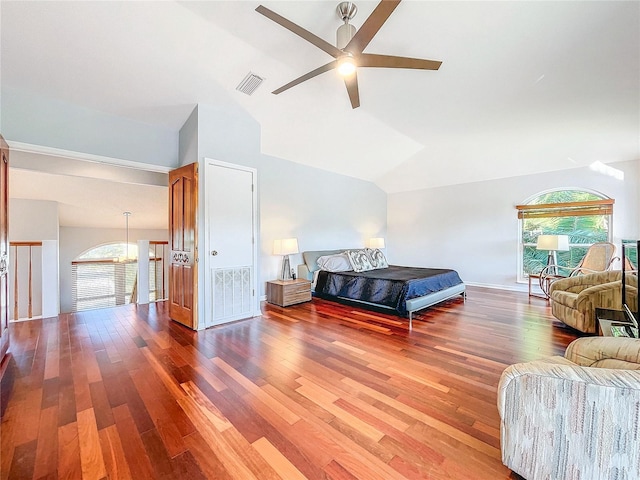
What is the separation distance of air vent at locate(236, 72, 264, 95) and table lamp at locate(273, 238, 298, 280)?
2.35m

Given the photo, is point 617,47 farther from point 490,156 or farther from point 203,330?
point 203,330

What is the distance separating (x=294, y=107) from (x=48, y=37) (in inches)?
102

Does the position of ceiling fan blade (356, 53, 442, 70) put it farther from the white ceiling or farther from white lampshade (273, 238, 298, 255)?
white lampshade (273, 238, 298, 255)

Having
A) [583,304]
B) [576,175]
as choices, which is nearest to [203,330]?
[583,304]

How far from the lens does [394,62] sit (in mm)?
2363

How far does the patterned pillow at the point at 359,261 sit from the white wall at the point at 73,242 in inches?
238

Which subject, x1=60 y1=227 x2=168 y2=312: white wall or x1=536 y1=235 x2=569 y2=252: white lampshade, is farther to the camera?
x1=60 y1=227 x2=168 y2=312: white wall

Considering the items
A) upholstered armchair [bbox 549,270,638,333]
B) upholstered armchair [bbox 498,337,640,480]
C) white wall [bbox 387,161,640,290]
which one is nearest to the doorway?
upholstered armchair [bbox 498,337,640,480]

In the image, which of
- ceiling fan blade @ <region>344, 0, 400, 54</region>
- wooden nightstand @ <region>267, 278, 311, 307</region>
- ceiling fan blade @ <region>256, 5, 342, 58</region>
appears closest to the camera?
ceiling fan blade @ <region>344, 0, 400, 54</region>

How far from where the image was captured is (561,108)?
12.0 ft

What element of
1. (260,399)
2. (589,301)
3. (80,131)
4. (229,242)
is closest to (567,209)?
(589,301)

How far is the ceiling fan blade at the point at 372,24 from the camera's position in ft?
5.83

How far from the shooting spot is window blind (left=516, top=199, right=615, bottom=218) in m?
4.95

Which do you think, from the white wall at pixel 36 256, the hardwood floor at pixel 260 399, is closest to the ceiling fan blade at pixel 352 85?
the hardwood floor at pixel 260 399
